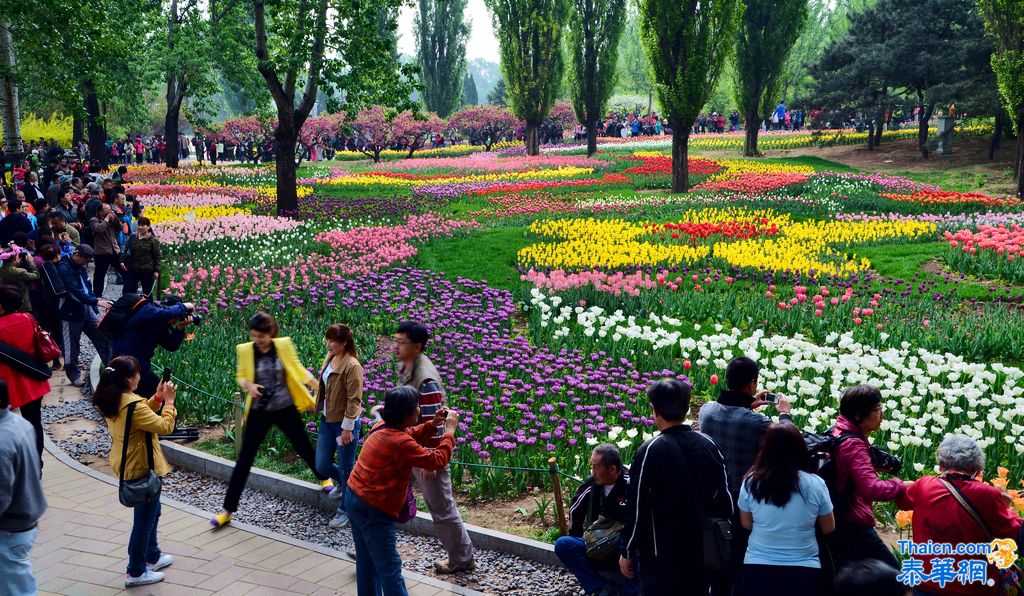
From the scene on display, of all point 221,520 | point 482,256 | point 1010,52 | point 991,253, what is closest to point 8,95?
point 482,256

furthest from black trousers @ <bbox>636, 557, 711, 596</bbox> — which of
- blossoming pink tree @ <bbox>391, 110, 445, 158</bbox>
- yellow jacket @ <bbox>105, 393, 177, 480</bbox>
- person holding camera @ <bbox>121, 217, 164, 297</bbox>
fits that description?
blossoming pink tree @ <bbox>391, 110, 445, 158</bbox>

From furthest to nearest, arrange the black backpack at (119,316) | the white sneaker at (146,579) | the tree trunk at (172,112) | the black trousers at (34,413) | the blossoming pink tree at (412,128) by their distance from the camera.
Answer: the blossoming pink tree at (412,128), the tree trunk at (172,112), the black backpack at (119,316), the black trousers at (34,413), the white sneaker at (146,579)

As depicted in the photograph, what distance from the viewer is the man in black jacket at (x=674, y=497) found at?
4.08 meters

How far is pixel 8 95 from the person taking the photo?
20.2 meters

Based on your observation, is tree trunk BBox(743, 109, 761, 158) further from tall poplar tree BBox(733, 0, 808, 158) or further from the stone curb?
the stone curb

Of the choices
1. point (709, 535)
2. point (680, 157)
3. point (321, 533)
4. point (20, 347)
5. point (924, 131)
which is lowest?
point (321, 533)

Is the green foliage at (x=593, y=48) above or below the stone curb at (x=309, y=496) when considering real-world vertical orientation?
above

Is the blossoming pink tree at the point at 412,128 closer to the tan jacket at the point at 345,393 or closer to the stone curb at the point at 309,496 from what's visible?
the stone curb at the point at 309,496

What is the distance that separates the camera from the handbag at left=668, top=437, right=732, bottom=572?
13.3 feet

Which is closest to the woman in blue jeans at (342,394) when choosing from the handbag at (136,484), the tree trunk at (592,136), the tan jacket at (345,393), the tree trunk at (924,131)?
the tan jacket at (345,393)

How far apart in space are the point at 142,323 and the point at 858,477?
19.3ft

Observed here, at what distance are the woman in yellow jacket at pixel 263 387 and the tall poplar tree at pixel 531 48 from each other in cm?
3432

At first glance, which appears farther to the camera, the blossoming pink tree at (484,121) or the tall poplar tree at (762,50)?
the blossoming pink tree at (484,121)

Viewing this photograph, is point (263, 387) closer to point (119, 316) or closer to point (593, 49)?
point (119, 316)
